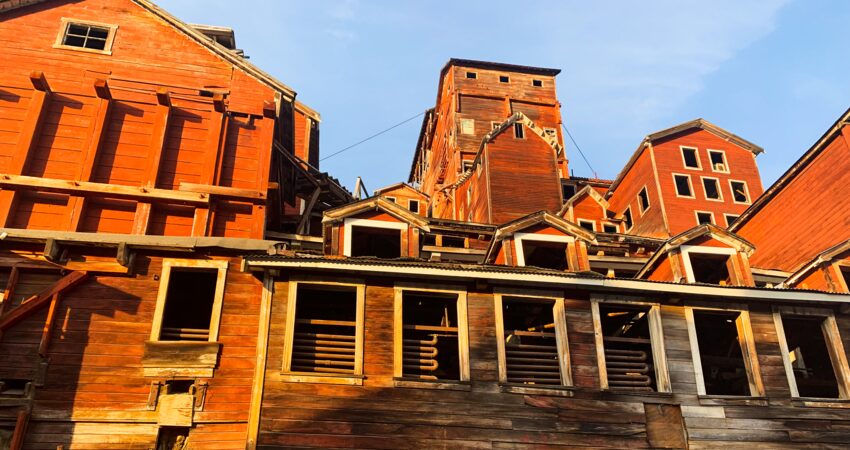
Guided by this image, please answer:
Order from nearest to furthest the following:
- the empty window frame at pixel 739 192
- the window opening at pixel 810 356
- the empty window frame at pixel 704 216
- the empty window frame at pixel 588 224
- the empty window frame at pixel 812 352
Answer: the empty window frame at pixel 812 352 → the window opening at pixel 810 356 → the empty window frame at pixel 588 224 → the empty window frame at pixel 704 216 → the empty window frame at pixel 739 192

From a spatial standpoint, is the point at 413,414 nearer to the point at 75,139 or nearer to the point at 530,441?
the point at 530,441

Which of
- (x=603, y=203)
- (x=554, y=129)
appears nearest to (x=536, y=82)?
(x=554, y=129)

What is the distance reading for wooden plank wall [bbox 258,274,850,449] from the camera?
54.3 ft

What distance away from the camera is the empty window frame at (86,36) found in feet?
80.7

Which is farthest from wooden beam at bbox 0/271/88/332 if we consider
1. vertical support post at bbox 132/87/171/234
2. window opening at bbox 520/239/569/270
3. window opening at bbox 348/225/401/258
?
window opening at bbox 520/239/569/270

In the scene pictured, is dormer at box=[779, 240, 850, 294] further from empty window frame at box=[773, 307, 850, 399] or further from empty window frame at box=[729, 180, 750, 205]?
empty window frame at box=[729, 180, 750, 205]

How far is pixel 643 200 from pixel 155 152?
94.2ft

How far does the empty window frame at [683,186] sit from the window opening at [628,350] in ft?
65.1

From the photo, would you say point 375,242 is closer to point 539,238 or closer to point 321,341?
point 321,341

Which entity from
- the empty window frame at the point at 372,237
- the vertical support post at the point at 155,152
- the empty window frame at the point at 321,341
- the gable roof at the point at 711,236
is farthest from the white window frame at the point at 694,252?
the vertical support post at the point at 155,152

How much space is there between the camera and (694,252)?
2084 cm

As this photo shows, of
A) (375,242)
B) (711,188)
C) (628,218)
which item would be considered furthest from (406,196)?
(375,242)

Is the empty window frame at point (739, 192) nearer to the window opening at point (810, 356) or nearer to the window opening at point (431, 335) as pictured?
the window opening at point (810, 356)

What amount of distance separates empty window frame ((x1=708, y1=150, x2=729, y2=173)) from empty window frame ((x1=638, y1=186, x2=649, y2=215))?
14.9ft
